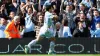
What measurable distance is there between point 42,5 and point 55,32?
1723 mm

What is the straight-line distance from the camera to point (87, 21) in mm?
10547

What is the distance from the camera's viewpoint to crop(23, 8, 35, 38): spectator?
33.8ft

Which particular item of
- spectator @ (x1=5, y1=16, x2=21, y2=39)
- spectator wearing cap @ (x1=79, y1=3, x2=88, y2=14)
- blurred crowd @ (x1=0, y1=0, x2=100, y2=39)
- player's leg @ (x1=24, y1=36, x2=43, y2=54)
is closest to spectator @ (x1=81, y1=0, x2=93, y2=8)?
blurred crowd @ (x1=0, y1=0, x2=100, y2=39)

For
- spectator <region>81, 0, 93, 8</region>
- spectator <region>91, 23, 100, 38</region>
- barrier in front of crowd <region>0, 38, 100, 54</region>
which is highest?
spectator <region>81, 0, 93, 8</region>

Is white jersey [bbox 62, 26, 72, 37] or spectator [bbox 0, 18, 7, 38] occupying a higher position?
spectator [bbox 0, 18, 7, 38]

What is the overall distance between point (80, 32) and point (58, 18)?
1.00 metres

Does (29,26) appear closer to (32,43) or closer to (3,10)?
(3,10)

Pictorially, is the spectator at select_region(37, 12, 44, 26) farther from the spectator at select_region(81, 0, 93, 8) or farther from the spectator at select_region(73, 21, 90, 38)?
the spectator at select_region(81, 0, 93, 8)

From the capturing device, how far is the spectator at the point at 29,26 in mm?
10305

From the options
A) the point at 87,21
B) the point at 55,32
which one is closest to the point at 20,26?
the point at 55,32

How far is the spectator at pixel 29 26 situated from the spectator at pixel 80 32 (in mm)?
1557

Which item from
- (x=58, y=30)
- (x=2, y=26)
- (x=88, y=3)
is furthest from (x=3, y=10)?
(x=88, y=3)

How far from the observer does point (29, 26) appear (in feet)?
34.1

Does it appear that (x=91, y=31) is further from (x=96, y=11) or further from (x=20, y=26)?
(x=20, y=26)
